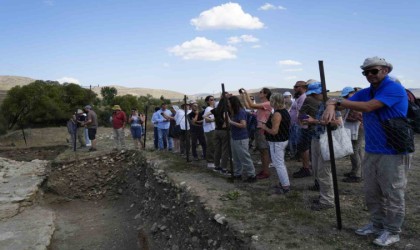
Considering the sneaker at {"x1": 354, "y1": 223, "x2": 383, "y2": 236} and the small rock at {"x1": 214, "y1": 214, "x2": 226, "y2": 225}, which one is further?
the small rock at {"x1": 214, "y1": 214, "x2": 226, "y2": 225}

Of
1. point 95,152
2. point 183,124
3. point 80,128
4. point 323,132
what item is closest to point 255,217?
point 323,132

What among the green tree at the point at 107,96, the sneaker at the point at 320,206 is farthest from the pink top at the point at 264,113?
the green tree at the point at 107,96

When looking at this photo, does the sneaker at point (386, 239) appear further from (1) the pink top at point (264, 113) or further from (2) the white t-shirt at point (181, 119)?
(2) the white t-shirt at point (181, 119)

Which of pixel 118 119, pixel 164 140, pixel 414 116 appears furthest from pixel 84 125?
pixel 414 116

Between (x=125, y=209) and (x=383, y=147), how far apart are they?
22.4 ft

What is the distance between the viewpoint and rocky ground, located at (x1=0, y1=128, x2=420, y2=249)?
14.2 feet

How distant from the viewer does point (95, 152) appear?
12.4 m

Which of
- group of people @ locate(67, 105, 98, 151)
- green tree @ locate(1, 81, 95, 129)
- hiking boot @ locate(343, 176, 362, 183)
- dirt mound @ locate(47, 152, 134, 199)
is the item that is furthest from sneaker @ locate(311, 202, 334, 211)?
green tree @ locate(1, 81, 95, 129)

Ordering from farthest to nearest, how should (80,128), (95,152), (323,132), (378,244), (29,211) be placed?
(80,128) → (95,152) → (29,211) → (323,132) → (378,244)

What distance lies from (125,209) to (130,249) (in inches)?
90.0

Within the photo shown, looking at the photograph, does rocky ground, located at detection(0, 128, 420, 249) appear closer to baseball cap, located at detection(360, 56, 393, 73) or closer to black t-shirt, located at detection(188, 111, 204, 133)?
black t-shirt, located at detection(188, 111, 204, 133)

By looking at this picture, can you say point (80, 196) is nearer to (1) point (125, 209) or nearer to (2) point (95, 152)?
(1) point (125, 209)

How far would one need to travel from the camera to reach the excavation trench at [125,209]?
5.58 meters

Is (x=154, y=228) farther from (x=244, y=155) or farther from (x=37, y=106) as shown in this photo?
(x=37, y=106)
